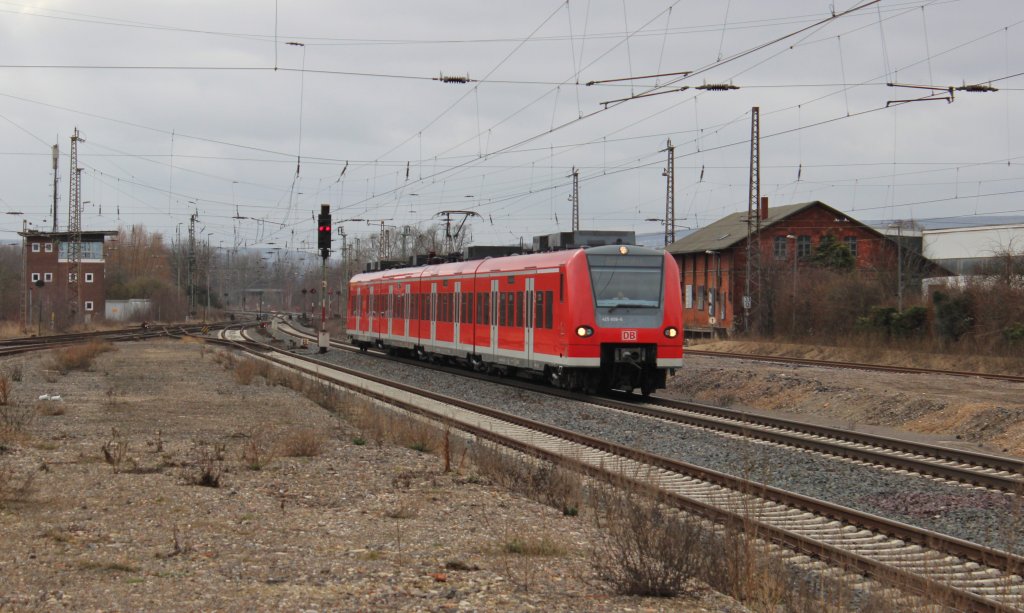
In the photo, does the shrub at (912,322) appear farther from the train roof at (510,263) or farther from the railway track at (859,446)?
the railway track at (859,446)

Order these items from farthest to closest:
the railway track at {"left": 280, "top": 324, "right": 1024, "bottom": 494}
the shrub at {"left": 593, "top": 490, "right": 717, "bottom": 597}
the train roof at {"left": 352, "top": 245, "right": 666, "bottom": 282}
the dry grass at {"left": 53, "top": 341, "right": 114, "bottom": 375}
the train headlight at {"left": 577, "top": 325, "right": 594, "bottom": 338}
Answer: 1. the dry grass at {"left": 53, "top": 341, "right": 114, "bottom": 375}
2. the train roof at {"left": 352, "top": 245, "right": 666, "bottom": 282}
3. the train headlight at {"left": 577, "top": 325, "right": 594, "bottom": 338}
4. the railway track at {"left": 280, "top": 324, "right": 1024, "bottom": 494}
5. the shrub at {"left": 593, "top": 490, "right": 717, "bottom": 597}

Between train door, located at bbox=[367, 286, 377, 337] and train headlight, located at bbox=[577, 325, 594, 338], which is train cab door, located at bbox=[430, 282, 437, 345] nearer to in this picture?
train door, located at bbox=[367, 286, 377, 337]

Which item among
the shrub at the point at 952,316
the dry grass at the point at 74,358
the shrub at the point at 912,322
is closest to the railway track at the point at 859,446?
the shrub at the point at 952,316

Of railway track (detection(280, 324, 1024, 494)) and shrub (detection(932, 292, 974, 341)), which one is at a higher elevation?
shrub (detection(932, 292, 974, 341))

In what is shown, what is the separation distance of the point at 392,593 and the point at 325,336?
37960 millimetres

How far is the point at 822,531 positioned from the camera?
389 inches

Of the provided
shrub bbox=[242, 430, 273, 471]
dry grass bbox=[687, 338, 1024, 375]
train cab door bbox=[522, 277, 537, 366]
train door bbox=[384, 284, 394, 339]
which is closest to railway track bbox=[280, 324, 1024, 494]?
train cab door bbox=[522, 277, 537, 366]

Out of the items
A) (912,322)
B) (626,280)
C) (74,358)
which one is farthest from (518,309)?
(912,322)

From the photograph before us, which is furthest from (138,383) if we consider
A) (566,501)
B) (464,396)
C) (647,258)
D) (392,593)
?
(392,593)

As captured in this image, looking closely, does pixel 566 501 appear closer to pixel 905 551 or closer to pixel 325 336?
pixel 905 551

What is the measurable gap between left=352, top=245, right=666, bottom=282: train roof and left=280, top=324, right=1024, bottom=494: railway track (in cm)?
323

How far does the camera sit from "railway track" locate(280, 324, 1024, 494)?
12797 millimetres

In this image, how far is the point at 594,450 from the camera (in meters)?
15.5

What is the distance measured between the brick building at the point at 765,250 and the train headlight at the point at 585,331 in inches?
1505
